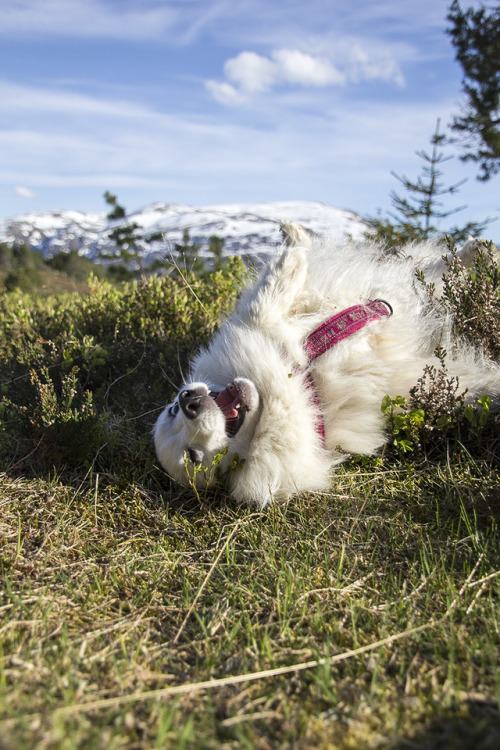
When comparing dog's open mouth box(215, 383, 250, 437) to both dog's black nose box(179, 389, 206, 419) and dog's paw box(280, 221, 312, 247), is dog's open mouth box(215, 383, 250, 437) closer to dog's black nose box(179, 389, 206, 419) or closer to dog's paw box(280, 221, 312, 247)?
dog's black nose box(179, 389, 206, 419)

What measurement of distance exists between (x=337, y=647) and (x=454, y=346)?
2.15 meters

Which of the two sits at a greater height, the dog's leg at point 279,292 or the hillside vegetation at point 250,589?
the dog's leg at point 279,292

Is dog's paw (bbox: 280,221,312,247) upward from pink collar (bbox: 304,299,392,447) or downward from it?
upward

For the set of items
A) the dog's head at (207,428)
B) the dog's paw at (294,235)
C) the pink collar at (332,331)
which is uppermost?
the dog's paw at (294,235)

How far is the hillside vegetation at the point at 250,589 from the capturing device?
1518 millimetres

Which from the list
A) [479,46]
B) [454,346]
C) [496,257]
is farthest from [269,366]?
[479,46]

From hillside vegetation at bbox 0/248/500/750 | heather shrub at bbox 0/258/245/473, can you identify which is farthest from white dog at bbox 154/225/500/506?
heather shrub at bbox 0/258/245/473

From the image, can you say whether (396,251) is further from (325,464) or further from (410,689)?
(410,689)

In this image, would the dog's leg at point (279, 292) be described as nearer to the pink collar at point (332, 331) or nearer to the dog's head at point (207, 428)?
the pink collar at point (332, 331)

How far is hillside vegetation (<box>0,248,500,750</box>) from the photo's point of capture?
1.52 m

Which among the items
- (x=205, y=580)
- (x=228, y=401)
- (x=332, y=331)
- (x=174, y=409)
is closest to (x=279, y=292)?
(x=332, y=331)

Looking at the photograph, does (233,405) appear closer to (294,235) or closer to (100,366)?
(294,235)

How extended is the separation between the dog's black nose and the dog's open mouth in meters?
0.14

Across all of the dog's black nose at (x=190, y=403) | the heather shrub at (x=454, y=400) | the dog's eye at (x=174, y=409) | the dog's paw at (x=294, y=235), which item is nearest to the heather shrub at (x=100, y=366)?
the dog's eye at (x=174, y=409)
